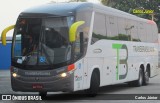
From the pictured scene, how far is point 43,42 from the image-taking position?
15.1 meters

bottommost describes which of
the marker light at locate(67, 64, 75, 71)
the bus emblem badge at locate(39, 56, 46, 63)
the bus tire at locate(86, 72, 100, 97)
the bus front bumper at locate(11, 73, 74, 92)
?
the bus tire at locate(86, 72, 100, 97)

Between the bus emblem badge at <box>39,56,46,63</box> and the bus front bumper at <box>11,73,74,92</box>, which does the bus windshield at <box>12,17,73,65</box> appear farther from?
the bus front bumper at <box>11,73,74,92</box>

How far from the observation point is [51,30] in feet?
50.0

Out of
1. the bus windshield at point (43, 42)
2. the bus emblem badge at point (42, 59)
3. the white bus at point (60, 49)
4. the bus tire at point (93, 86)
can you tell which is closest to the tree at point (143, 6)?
the white bus at point (60, 49)

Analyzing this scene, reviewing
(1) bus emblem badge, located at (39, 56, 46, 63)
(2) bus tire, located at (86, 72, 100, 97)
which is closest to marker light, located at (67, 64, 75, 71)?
(1) bus emblem badge, located at (39, 56, 46, 63)

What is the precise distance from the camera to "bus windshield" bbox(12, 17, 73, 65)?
49.1 feet

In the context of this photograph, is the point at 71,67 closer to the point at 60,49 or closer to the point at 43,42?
the point at 60,49

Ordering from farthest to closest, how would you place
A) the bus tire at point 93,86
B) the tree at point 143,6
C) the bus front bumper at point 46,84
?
the tree at point 143,6
the bus tire at point 93,86
the bus front bumper at point 46,84

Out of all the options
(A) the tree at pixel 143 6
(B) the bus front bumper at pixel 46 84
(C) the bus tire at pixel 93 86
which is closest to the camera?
(B) the bus front bumper at pixel 46 84

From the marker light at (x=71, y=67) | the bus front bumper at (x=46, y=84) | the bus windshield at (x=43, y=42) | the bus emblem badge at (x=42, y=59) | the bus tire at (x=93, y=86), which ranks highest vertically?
the bus windshield at (x=43, y=42)

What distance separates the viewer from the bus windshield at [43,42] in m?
15.0

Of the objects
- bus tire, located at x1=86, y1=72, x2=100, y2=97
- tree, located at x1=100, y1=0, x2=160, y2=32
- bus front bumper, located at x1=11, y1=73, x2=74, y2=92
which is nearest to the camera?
bus front bumper, located at x1=11, y1=73, x2=74, y2=92

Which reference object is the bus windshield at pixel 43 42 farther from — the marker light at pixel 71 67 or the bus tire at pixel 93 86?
the bus tire at pixel 93 86

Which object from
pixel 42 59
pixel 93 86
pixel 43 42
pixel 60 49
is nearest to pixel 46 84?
pixel 42 59
